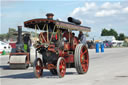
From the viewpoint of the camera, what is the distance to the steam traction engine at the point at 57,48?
34.6 feet

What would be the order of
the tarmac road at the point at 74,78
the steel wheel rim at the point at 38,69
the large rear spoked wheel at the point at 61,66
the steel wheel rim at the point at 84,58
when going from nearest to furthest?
the tarmac road at the point at 74,78 < the large rear spoked wheel at the point at 61,66 < the steel wheel rim at the point at 38,69 < the steel wheel rim at the point at 84,58

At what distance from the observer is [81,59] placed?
11.7 metres

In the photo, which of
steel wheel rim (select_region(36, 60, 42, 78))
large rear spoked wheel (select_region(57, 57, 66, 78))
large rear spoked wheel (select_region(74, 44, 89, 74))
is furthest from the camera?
large rear spoked wheel (select_region(74, 44, 89, 74))

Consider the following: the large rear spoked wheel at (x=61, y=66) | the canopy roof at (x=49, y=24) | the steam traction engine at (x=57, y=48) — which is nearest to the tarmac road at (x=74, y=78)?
the large rear spoked wheel at (x=61, y=66)

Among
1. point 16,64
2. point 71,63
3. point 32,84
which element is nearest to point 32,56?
point 16,64

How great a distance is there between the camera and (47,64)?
10820 millimetres

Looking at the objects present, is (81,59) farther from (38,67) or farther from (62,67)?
(38,67)

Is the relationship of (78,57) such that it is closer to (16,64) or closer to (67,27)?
(67,27)

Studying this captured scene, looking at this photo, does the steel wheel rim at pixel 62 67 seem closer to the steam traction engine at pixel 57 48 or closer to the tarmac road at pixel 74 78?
the steam traction engine at pixel 57 48

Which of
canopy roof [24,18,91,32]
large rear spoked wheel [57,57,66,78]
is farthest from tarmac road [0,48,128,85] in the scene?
canopy roof [24,18,91,32]

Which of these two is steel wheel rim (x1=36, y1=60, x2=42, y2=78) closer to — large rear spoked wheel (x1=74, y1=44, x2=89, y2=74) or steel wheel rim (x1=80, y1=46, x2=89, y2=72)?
large rear spoked wheel (x1=74, y1=44, x2=89, y2=74)

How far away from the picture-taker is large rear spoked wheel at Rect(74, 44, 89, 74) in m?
11.2

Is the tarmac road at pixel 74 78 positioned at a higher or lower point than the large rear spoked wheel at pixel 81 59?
lower

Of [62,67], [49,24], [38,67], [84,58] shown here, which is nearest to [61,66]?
[62,67]
